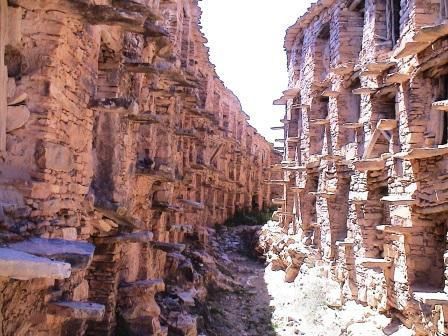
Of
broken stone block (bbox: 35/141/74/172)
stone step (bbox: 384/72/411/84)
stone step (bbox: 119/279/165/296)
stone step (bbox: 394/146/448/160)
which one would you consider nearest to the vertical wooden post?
broken stone block (bbox: 35/141/74/172)

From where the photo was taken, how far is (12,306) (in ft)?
15.1

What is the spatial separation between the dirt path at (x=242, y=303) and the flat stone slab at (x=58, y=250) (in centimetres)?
784

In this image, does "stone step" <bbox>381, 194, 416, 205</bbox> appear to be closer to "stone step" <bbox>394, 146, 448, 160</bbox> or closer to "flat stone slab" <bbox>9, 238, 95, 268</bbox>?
"stone step" <bbox>394, 146, 448, 160</bbox>

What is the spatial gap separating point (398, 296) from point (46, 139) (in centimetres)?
755

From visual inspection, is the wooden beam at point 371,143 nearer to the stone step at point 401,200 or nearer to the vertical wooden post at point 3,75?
the stone step at point 401,200

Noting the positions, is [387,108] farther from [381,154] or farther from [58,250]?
[58,250]

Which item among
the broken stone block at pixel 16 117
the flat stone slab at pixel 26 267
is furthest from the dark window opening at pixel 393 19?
the flat stone slab at pixel 26 267

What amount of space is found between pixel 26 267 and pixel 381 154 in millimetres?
8868

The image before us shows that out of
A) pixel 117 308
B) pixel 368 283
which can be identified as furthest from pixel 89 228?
pixel 368 283

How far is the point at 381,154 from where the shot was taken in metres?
11.0

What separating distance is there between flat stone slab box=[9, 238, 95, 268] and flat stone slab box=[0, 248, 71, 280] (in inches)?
27.5

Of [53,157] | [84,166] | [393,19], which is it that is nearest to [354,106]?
[393,19]

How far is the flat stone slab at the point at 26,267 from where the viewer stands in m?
3.59

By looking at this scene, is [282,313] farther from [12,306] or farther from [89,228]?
[12,306]
